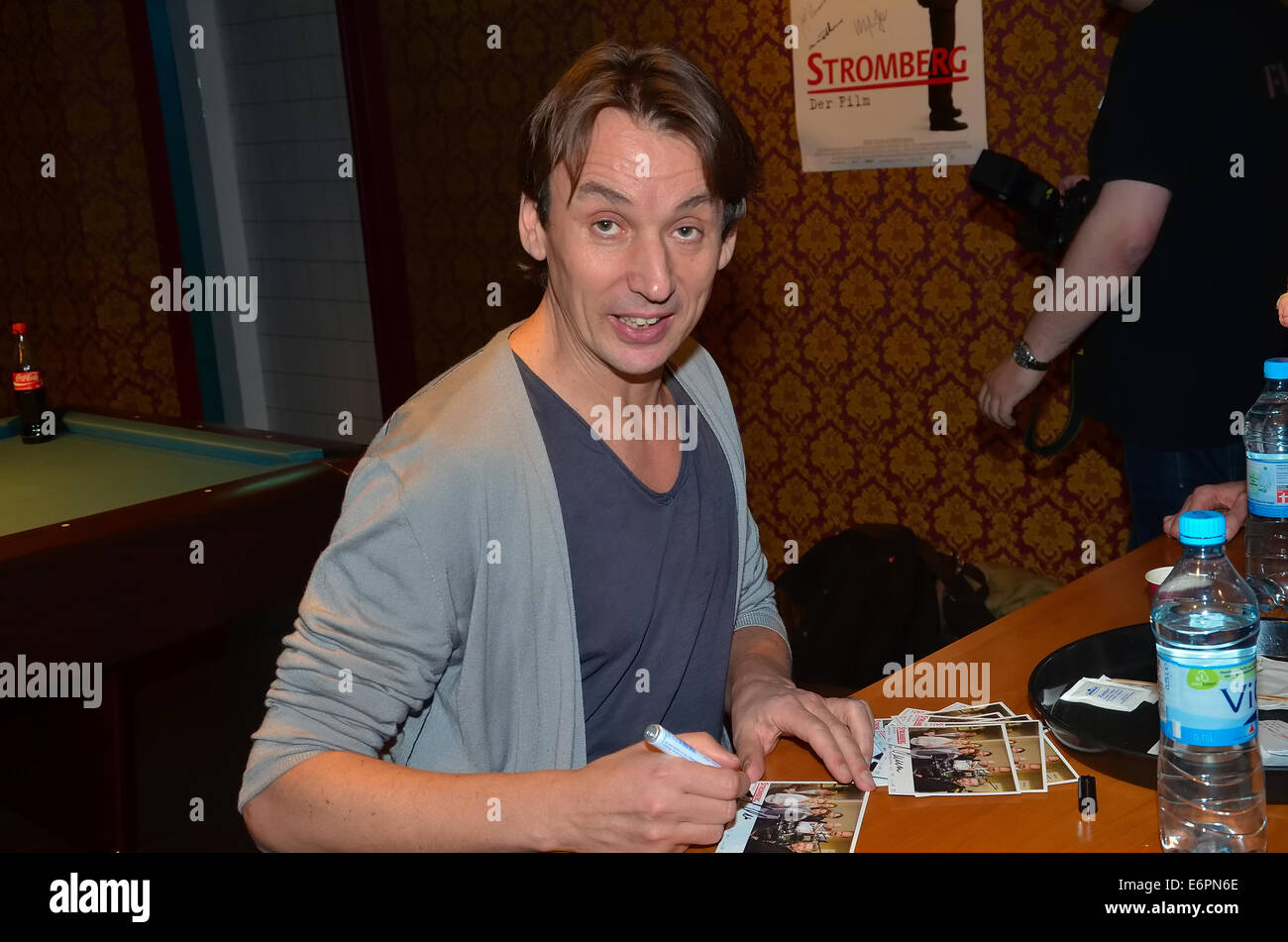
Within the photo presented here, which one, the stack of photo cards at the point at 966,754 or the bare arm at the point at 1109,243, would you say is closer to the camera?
the stack of photo cards at the point at 966,754

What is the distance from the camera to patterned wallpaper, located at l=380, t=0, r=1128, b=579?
3.37m

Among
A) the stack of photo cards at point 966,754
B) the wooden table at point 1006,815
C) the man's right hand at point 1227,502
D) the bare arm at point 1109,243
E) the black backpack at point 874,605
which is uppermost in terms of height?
the bare arm at point 1109,243

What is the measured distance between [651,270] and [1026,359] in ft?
4.57

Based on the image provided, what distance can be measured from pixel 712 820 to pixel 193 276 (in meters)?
4.80

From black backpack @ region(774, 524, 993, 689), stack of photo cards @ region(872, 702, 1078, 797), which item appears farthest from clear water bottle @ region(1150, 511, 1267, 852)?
black backpack @ region(774, 524, 993, 689)

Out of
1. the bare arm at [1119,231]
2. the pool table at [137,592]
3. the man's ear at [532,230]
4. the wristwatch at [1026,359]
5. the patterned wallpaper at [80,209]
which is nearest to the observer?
the man's ear at [532,230]

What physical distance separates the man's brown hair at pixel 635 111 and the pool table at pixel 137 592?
1202mm

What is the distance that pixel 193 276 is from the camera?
17.2 feet

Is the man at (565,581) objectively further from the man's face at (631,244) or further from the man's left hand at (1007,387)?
the man's left hand at (1007,387)

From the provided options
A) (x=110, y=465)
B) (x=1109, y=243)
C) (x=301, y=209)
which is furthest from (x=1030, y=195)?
(x=301, y=209)

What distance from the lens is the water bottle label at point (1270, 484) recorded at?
1482mm

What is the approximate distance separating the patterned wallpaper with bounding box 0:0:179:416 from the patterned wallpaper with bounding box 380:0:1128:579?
138cm

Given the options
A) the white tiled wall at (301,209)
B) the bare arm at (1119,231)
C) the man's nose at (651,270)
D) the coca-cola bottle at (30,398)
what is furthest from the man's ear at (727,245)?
the white tiled wall at (301,209)
